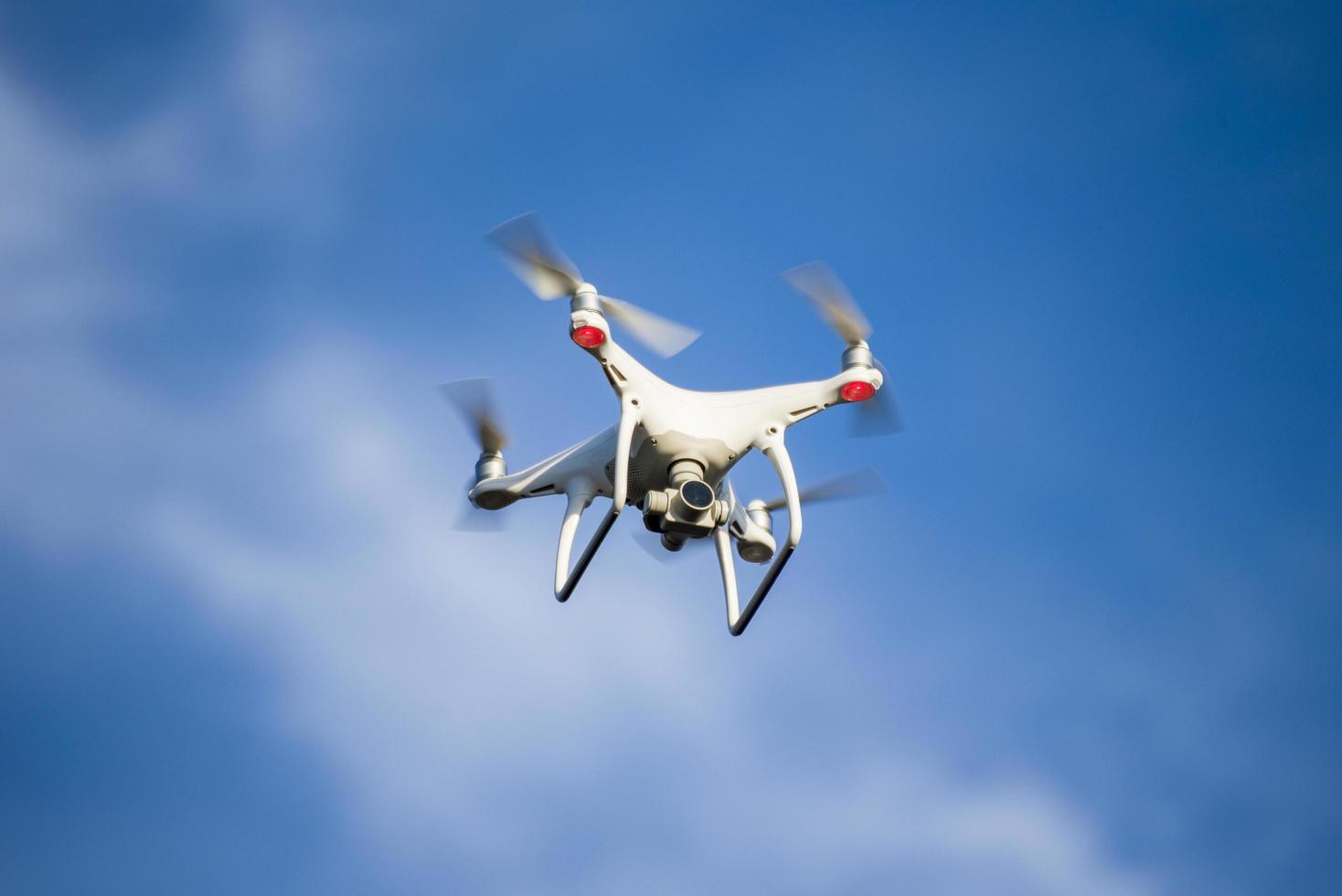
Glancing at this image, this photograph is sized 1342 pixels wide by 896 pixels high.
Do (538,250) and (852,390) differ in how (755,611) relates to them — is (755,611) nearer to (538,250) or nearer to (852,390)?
(852,390)

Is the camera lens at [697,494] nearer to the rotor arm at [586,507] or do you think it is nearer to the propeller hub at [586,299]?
the rotor arm at [586,507]

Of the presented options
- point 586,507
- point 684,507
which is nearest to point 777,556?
point 684,507

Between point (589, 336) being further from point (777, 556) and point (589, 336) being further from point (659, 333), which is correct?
point (777, 556)

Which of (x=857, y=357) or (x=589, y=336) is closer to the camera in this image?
(x=589, y=336)

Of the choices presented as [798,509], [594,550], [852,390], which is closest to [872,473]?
[852,390]

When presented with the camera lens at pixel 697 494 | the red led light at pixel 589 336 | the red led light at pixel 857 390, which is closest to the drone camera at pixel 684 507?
the camera lens at pixel 697 494
